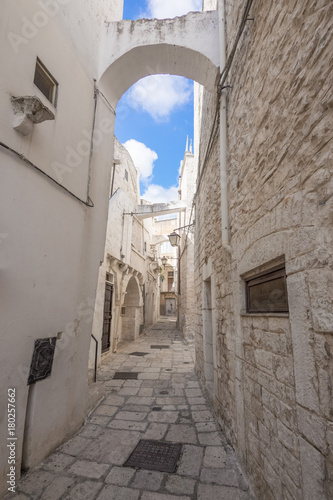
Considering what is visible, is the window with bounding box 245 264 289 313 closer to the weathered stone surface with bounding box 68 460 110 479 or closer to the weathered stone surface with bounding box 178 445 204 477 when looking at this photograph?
the weathered stone surface with bounding box 178 445 204 477

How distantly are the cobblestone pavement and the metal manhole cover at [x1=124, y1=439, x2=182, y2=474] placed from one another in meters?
0.07

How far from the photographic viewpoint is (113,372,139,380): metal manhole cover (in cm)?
566

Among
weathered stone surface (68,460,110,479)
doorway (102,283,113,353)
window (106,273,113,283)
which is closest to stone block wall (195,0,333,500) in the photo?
weathered stone surface (68,460,110,479)

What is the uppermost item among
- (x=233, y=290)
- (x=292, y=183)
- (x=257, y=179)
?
(x=257, y=179)

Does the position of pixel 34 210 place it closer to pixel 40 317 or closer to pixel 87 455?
pixel 40 317

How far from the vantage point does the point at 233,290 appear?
3016mm

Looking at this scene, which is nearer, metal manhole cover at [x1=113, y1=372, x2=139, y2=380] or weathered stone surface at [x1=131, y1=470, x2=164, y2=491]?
weathered stone surface at [x1=131, y1=470, x2=164, y2=491]

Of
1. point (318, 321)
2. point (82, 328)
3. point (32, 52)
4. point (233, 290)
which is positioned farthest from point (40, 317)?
point (32, 52)

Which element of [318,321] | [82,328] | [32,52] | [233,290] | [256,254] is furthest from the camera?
[82,328]

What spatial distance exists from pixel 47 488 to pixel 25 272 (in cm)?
195

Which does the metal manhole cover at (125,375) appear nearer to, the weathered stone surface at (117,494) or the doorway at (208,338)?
the doorway at (208,338)

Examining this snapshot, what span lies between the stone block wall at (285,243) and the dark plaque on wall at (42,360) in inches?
81.6

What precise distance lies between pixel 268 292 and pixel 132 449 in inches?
95.2

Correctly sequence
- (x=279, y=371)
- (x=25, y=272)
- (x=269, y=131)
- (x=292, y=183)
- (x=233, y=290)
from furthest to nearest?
1. (x=233, y=290)
2. (x=25, y=272)
3. (x=269, y=131)
4. (x=279, y=371)
5. (x=292, y=183)
